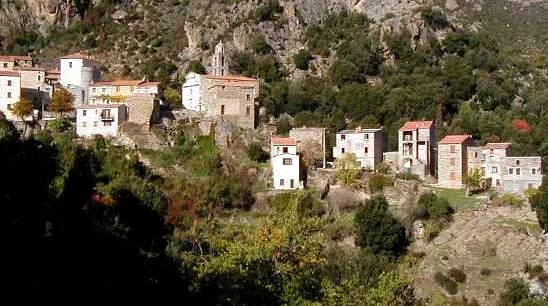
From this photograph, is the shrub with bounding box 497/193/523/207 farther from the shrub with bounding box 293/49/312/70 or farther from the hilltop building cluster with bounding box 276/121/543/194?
the shrub with bounding box 293/49/312/70

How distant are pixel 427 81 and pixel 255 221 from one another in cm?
2866

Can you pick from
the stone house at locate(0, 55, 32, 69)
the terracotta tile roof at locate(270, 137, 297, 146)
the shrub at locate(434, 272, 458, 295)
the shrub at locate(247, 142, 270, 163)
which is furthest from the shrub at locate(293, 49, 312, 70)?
the shrub at locate(434, 272, 458, 295)

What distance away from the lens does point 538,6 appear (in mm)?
109062

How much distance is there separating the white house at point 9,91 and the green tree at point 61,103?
210 cm

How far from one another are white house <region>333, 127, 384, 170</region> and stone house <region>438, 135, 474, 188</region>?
3.71 metres

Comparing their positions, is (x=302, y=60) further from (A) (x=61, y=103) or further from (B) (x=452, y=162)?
(B) (x=452, y=162)

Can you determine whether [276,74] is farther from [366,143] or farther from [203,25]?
[366,143]

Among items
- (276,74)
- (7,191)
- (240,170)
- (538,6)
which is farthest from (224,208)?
(538,6)

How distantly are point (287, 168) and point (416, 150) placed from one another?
7842mm

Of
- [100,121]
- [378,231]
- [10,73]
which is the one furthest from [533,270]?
[10,73]

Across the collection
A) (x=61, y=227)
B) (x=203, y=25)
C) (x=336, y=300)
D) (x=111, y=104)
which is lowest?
(x=336, y=300)

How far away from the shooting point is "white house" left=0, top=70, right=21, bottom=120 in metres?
60.2

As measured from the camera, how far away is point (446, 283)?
49.5 metres

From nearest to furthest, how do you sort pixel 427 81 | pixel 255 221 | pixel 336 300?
pixel 336 300 → pixel 255 221 → pixel 427 81
